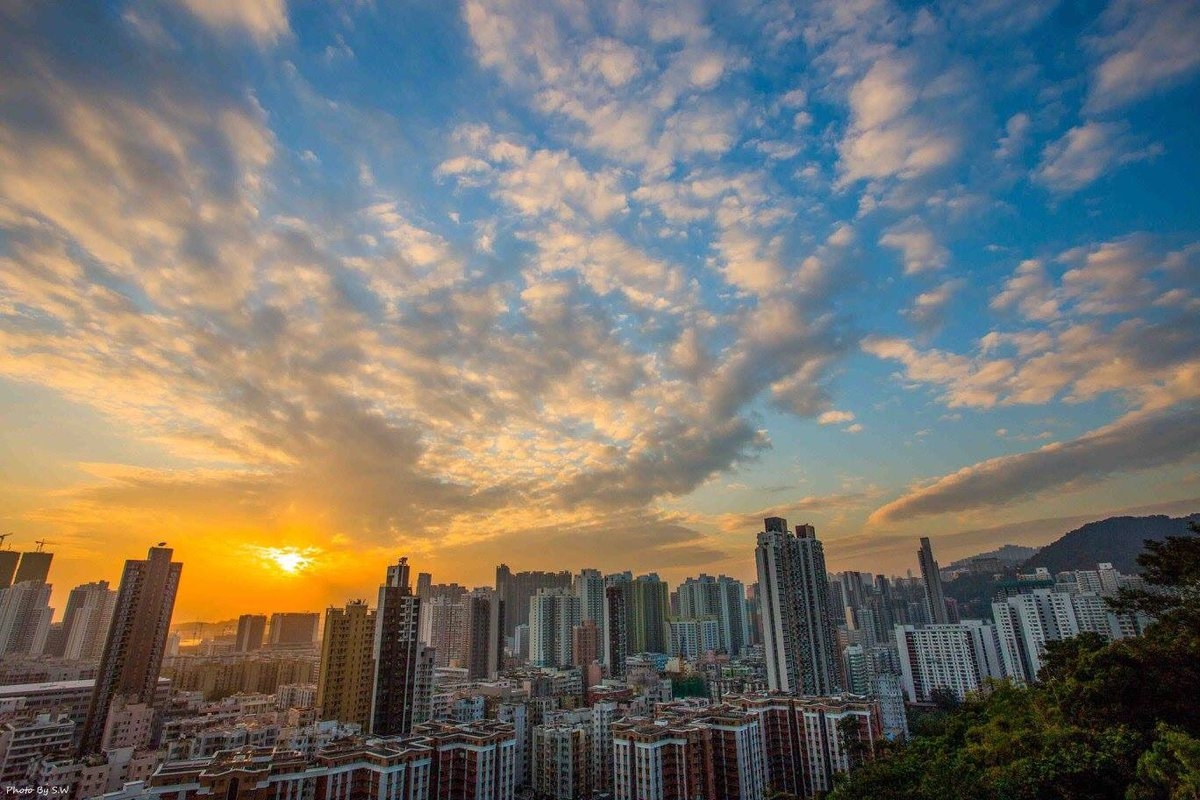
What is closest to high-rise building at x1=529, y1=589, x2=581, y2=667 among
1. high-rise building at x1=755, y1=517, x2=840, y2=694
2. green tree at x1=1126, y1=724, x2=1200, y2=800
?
high-rise building at x1=755, y1=517, x2=840, y2=694

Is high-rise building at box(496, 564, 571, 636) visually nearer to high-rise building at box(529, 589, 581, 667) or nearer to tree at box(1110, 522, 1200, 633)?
high-rise building at box(529, 589, 581, 667)

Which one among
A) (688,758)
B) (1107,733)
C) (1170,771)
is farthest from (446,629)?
(1170,771)

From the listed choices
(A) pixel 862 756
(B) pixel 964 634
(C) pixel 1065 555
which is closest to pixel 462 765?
(A) pixel 862 756

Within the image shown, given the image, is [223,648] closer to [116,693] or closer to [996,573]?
[116,693]

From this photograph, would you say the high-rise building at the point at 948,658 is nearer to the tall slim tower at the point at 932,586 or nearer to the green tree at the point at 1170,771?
the tall slim tower at the point at 932,586

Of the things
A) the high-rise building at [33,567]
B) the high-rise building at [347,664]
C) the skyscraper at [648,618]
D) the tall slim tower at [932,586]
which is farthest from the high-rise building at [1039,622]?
the high-rise building at [33,567]
